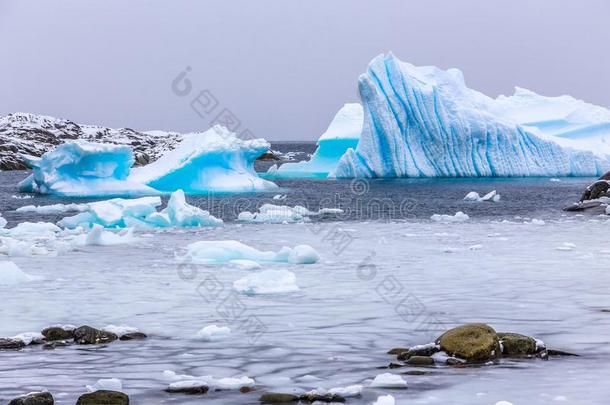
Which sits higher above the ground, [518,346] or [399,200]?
[518,346]

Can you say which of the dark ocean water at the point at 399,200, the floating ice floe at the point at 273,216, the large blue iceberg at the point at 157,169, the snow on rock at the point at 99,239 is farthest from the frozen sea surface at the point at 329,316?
the large blue iceberg at the point at 157,169

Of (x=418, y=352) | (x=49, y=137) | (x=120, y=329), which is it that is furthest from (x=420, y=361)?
(x=49, y=137)

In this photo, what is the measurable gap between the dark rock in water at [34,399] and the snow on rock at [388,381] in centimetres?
198

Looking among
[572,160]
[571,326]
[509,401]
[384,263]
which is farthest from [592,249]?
[572,160]

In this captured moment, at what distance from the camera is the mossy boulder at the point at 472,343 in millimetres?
5555

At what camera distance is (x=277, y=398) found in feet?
15.2

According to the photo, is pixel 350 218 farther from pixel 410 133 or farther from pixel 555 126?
pixel 555 126

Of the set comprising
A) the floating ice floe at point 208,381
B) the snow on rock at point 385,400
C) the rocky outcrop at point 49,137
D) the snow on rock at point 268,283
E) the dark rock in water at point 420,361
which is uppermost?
the snow on rock at point 385,400

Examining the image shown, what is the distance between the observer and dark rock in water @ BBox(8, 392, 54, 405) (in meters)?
4.40

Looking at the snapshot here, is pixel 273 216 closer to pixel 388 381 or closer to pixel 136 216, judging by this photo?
pixel 136 216

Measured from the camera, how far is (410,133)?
35.4 m

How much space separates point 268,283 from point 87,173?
21.5 metres

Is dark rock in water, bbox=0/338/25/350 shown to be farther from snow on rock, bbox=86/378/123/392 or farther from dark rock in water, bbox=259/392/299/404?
dark rock in water, bbox=259/392/299/404

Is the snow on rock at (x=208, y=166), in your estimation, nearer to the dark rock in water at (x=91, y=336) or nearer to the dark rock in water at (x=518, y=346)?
the dark rock in water at (x=91, y=336)
